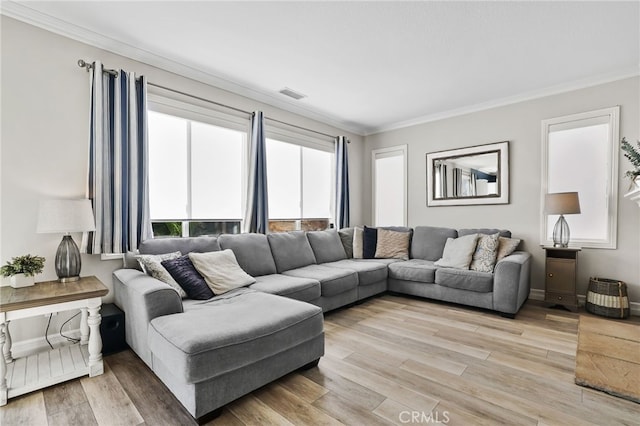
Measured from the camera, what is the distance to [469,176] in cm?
452

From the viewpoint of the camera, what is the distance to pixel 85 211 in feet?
7.62

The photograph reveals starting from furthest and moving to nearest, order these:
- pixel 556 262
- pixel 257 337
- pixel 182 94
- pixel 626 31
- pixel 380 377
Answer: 1. pixel 556 262
2. pixel 182 94
3. pixel 626 31
4. pixel 380 377
5. pixel 257 337

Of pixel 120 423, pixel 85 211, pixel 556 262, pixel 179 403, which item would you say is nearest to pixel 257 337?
pixel 179 403

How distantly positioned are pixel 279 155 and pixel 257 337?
3.06 m

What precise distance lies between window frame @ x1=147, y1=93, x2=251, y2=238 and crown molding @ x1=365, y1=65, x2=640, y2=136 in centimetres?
271

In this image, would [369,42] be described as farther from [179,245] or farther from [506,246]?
[506,246]

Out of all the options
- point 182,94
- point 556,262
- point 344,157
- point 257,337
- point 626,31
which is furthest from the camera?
point 344,157

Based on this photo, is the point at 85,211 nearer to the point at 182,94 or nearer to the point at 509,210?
the point at 182,94

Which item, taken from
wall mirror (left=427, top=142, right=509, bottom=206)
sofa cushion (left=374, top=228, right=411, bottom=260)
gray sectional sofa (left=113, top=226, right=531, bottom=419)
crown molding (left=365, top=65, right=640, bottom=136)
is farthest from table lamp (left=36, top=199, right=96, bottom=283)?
crown molding (left=365, top=65, right=640, bottom=136)

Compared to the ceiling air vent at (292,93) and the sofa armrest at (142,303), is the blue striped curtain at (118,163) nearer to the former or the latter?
the sofa armrest at (142,303)

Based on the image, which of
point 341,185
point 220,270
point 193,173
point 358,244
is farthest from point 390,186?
point 220,270

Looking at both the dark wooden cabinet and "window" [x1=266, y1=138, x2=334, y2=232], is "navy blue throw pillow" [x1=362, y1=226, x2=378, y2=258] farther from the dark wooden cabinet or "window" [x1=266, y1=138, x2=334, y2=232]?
→ the dark wooden cabinet

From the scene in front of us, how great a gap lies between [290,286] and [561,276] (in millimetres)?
3068

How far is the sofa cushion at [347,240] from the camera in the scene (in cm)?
462
